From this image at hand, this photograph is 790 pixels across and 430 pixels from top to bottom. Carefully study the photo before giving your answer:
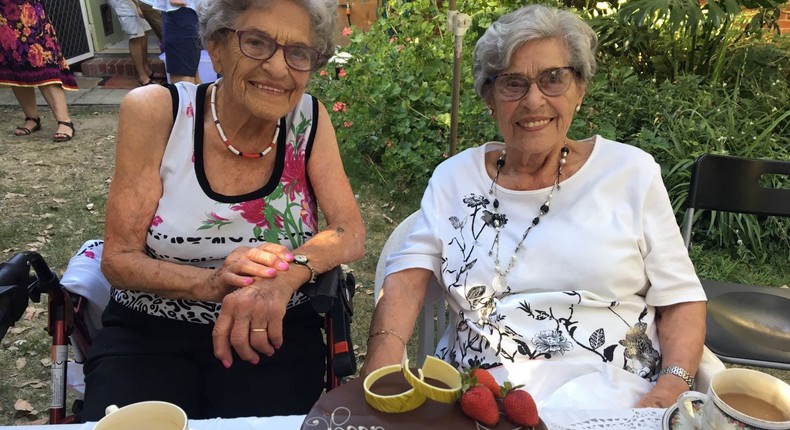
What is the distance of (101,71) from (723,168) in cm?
755

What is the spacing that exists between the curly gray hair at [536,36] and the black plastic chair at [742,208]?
748mm

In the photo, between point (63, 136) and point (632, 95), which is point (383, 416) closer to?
point (632, 95)

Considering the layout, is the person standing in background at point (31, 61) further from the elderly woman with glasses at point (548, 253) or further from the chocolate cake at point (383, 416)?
the chocolate cake at point (383, 416)

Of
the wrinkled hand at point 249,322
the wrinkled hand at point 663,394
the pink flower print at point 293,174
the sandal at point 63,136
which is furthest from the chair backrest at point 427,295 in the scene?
the sandal at point 63,136

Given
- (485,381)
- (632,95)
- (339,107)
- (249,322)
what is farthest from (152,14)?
(485,381)

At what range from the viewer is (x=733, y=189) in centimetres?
222

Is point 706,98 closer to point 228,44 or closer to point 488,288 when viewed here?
point 488,288

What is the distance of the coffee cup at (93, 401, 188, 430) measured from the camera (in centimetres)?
95

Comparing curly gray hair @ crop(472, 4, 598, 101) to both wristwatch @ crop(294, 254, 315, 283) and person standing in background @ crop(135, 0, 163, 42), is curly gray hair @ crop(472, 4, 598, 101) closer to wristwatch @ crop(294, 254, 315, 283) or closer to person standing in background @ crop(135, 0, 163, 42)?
wristwatch @ crop(294, 254, 315, 283)

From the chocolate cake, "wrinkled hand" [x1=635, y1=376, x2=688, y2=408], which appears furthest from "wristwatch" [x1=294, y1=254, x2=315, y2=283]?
"wrinkled hand" [x1=635, y1=376, x2=688, y2=408]

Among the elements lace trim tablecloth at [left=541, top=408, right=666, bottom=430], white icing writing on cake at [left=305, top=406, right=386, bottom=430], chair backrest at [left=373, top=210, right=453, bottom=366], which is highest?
white icing writing on cake at [left=305, top=406, right=386, bottom=430]

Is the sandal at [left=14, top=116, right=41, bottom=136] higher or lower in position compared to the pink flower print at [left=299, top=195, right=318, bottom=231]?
lower

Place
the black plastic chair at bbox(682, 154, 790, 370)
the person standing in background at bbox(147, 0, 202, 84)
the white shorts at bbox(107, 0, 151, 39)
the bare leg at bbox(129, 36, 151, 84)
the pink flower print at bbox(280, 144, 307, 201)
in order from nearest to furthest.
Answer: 1. the pink flower print at bbox(280, 144, 307, 201)
2. the black plastic chair at bbox(682, 154, 790, 370)
3. the person standing in background at bbox(147, 0, 202, 84)
4. the white shorts at bbox(107, 0, 151, 39)
5. the bare leg at bbox(129, 36, 151, 84)

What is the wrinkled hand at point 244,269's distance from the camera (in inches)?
60.9
